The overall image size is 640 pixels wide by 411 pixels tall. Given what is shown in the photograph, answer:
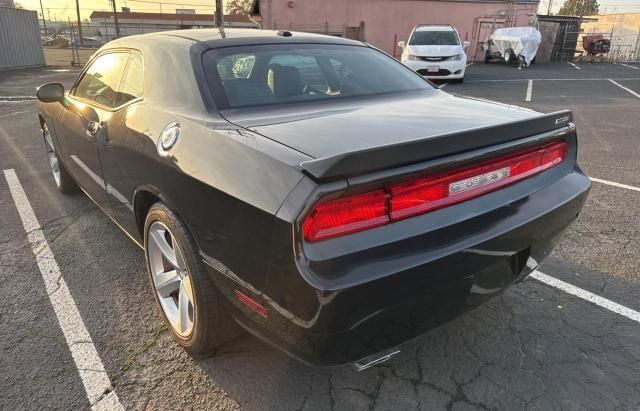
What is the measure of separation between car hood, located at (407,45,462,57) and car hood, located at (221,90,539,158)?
39.9 ft

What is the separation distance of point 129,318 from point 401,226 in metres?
1.80

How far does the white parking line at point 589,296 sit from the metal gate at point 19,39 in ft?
70.6

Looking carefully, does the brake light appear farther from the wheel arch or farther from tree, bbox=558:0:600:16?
tree, bbox=558:0:600:16

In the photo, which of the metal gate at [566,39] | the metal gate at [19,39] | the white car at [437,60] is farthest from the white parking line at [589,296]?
the metal gate at [566,39]

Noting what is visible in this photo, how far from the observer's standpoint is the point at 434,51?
14.1 m

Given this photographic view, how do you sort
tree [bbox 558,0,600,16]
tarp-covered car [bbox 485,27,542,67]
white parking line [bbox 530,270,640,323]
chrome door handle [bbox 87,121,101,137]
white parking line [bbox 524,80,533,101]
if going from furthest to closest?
1. tree [bbox 558,0,600,16]
2. tarp-covered car [bbox 485,27,542,67]
3. white parking line [bbox 524,80,533,101]
4. chrome door handle [bbox 87,121,101,137]
5. white parking line [bbox 530,270,640,323]

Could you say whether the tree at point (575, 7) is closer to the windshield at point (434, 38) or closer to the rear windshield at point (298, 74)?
the windshield at point (434, 38)

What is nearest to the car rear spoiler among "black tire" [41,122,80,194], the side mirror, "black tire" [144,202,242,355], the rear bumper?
the rear bumper

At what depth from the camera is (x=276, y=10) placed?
23031mm

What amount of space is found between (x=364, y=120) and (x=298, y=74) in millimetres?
796

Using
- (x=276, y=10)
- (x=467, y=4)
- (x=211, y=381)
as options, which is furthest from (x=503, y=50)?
(x=211, y=381)

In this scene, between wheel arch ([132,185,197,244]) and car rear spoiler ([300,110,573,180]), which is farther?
wheel arch ([132,185,197,244])

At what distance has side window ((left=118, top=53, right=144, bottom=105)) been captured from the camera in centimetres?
283

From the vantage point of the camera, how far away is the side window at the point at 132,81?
2.83 m
